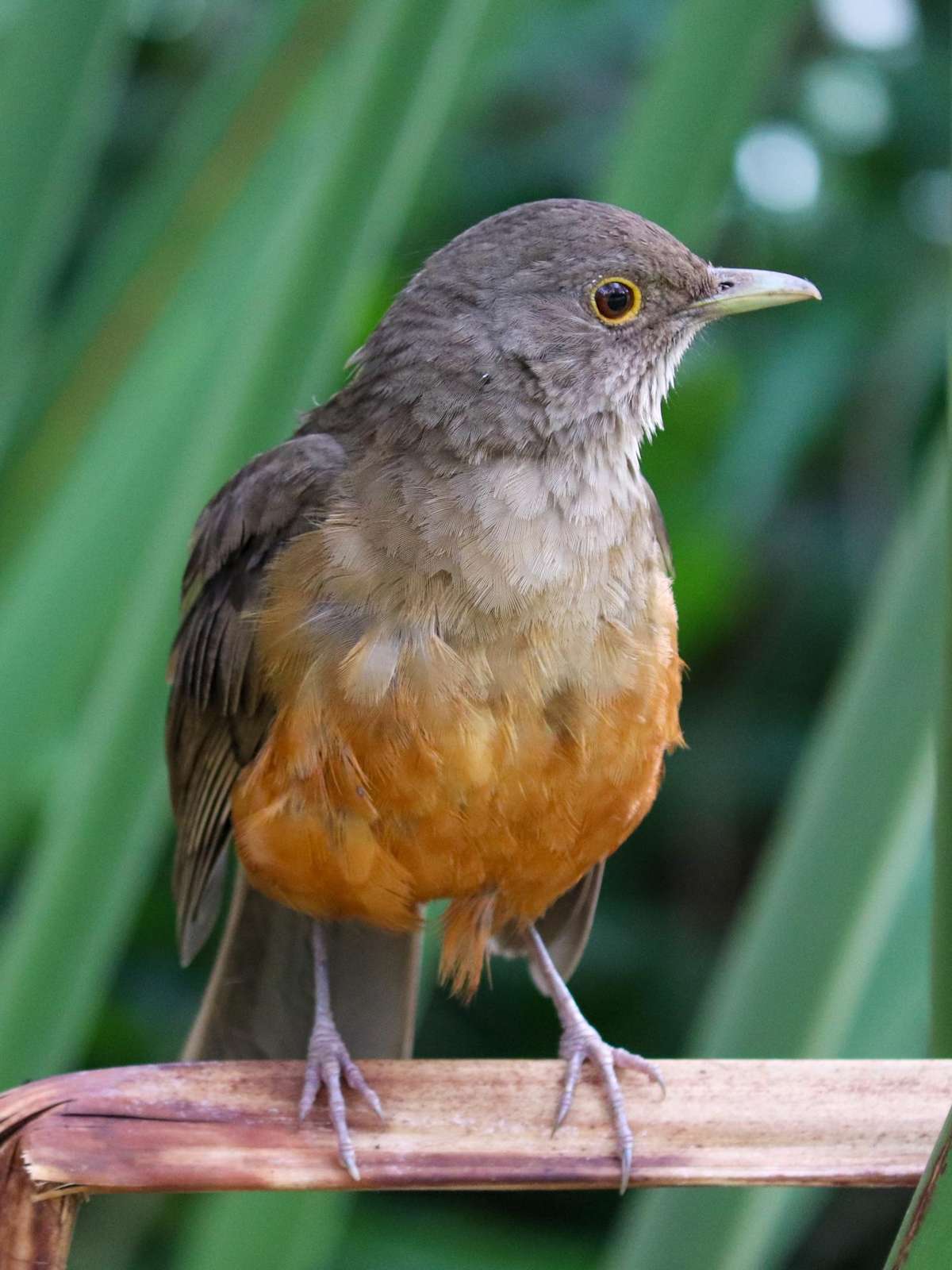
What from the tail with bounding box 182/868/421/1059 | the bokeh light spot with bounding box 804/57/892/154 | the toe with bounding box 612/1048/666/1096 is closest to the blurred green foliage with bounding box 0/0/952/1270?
the bokeh light spot with bounding box 804/57/892/154

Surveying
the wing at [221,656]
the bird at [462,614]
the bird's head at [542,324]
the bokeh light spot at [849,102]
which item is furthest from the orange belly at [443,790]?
the bokeh light spot at [849,102]

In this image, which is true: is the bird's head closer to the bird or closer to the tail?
the bird

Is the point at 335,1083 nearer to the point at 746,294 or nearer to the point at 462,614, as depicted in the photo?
the point at 462,614

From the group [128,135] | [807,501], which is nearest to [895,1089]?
[807,501]

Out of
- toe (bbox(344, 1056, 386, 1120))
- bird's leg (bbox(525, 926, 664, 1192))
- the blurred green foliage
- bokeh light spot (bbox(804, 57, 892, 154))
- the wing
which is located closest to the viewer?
bird's leg (bbox(525, 926, 664, 1192))

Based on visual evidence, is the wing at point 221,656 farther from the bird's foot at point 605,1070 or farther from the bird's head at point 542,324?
the bird's foot at point 605,1070

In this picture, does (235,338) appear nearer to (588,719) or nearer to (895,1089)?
(588,719)

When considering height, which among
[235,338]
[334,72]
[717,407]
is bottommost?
[235,338]
